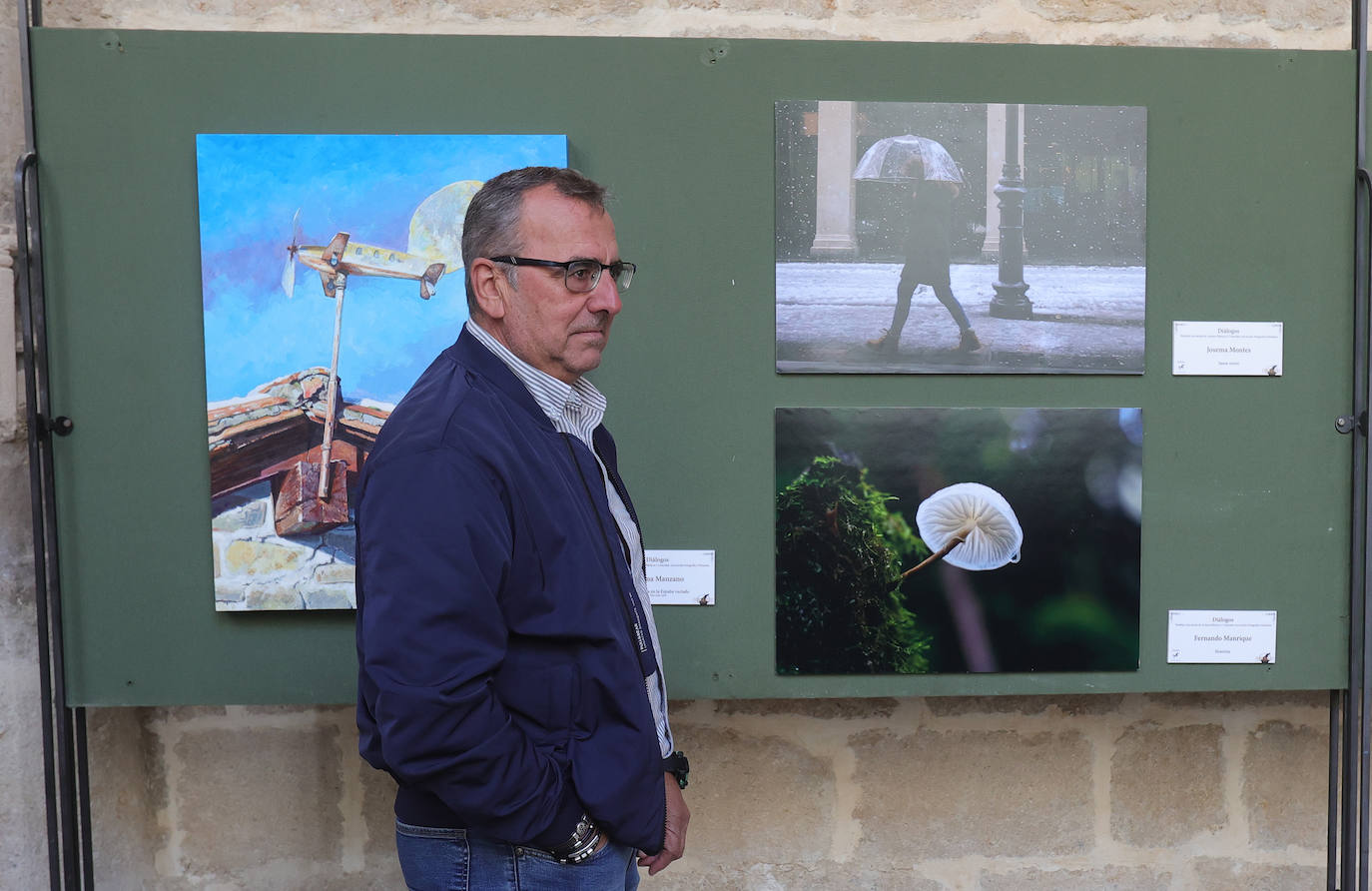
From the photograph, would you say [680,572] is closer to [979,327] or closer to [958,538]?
[958,538]

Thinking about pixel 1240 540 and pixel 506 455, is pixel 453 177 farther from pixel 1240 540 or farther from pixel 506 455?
pixel 1240 540

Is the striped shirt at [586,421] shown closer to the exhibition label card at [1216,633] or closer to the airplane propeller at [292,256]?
the airplane propeller at [292,256]

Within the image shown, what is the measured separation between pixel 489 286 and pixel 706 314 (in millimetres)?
807

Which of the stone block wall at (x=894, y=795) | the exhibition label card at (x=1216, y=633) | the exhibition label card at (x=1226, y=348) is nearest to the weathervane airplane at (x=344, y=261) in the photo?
the stone block wall at (x=894, y=795)

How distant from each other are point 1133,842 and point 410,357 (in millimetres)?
2043

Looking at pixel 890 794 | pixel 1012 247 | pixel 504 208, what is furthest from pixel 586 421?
pixel 890 794

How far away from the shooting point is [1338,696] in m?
2.44

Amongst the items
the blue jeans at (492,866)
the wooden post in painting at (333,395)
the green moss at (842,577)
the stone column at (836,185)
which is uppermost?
the stone column at (836,185)

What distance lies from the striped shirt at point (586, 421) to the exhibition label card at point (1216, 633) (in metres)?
1.25

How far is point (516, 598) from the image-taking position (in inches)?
55.1

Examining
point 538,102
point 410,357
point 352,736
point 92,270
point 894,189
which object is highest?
point 538,102

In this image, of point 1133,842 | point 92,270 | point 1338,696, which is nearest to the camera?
point 92,270

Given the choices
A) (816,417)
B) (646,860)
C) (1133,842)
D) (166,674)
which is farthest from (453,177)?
(1133,842)

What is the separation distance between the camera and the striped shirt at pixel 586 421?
1.53 metres
